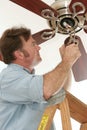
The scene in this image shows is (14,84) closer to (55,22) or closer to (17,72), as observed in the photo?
(17,72)

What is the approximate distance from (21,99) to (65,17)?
0.66m

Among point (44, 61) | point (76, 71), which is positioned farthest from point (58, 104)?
point (44, 61)

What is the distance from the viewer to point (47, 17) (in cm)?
201

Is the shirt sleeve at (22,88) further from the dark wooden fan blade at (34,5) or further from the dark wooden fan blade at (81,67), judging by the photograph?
the dark wooden fan blade at (81,67)

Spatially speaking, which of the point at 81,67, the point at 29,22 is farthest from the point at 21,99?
the point at 29,22

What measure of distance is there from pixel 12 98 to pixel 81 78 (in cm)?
103

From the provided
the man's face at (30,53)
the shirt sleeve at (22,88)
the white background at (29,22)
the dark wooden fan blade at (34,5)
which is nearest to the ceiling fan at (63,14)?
the dark wooden fan blade at (34,5)

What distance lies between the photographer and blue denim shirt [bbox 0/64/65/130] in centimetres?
151

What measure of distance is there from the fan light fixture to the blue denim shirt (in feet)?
1.60

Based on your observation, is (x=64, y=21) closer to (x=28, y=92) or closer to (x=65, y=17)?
(x=65, y=17)

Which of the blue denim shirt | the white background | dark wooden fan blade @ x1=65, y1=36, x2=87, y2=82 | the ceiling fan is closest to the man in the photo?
the blue denim shirt

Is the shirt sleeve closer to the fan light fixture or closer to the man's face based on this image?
the man's face

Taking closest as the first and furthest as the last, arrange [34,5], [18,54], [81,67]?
1. [18,54]
2. [34,5]
3. [81,67]

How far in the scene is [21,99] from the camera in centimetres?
156
